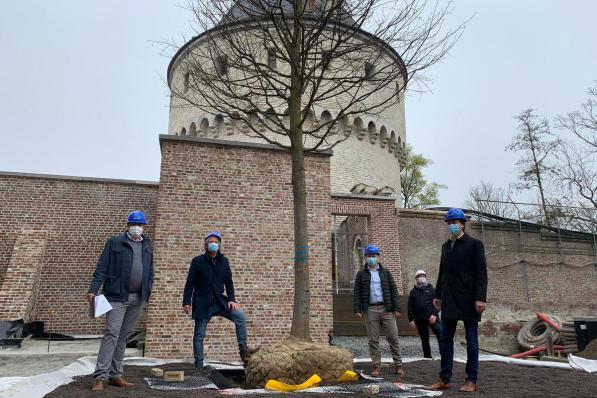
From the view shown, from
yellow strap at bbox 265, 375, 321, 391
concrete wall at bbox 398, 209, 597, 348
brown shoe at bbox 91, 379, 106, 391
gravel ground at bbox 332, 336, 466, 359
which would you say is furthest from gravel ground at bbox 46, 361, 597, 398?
concrete wall at bbox 398, 209, 597, 348

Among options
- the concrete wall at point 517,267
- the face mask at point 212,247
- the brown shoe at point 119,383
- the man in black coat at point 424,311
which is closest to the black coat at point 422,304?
the man in black coat at point 424,311

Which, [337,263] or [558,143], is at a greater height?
[558,143]

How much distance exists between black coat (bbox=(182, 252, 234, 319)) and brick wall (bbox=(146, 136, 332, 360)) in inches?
90.5

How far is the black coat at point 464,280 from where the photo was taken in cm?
507

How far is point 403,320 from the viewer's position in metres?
11.8

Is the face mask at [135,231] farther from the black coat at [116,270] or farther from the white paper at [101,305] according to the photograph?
the white paper at [101,305]

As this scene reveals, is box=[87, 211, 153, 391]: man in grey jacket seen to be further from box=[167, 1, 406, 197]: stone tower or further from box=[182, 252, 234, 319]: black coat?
box=[167, 1, 406, 197]: stone tower

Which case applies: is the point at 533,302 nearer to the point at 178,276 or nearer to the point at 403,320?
the point at 403,320

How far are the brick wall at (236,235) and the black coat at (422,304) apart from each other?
1.62 m

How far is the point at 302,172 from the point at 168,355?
4.10 metres

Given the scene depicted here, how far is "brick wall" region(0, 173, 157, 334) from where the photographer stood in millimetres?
11703

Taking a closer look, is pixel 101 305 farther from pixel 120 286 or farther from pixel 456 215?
pixel 456 215

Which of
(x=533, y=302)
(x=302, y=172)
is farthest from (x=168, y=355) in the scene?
(x=533, y=302)

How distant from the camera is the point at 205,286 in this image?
6.47 meters
